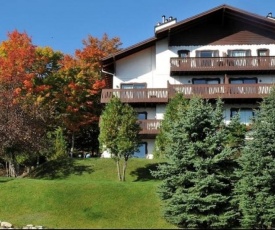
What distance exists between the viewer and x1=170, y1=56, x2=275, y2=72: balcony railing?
129 ft

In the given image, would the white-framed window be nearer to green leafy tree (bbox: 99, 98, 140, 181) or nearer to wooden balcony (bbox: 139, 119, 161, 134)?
wooden balcony (bbox: 139, 119, 161, 134)

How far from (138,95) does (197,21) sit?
8184 mm

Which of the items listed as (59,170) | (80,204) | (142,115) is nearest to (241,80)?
(142,115)

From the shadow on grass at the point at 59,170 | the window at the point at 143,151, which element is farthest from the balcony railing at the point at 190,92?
the shadow on grass at the point at 59,170

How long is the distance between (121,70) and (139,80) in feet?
5.88

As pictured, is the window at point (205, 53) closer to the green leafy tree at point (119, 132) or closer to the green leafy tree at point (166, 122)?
the green leafy tree at point (166, 122)

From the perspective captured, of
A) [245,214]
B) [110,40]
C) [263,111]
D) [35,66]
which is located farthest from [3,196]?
[110,40]

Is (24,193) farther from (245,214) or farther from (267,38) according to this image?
(267,38)

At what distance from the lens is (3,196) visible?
24.6 meters

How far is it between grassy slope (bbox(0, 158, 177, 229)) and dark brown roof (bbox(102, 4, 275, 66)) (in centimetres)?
1704

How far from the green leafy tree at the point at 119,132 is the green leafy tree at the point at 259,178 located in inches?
356

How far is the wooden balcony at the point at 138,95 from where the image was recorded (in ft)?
126

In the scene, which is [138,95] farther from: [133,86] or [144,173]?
[144,173]

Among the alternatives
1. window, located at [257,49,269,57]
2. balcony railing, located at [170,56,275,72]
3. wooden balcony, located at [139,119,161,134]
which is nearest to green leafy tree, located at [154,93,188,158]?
wooden balcony, located at [139,119,161,134]
